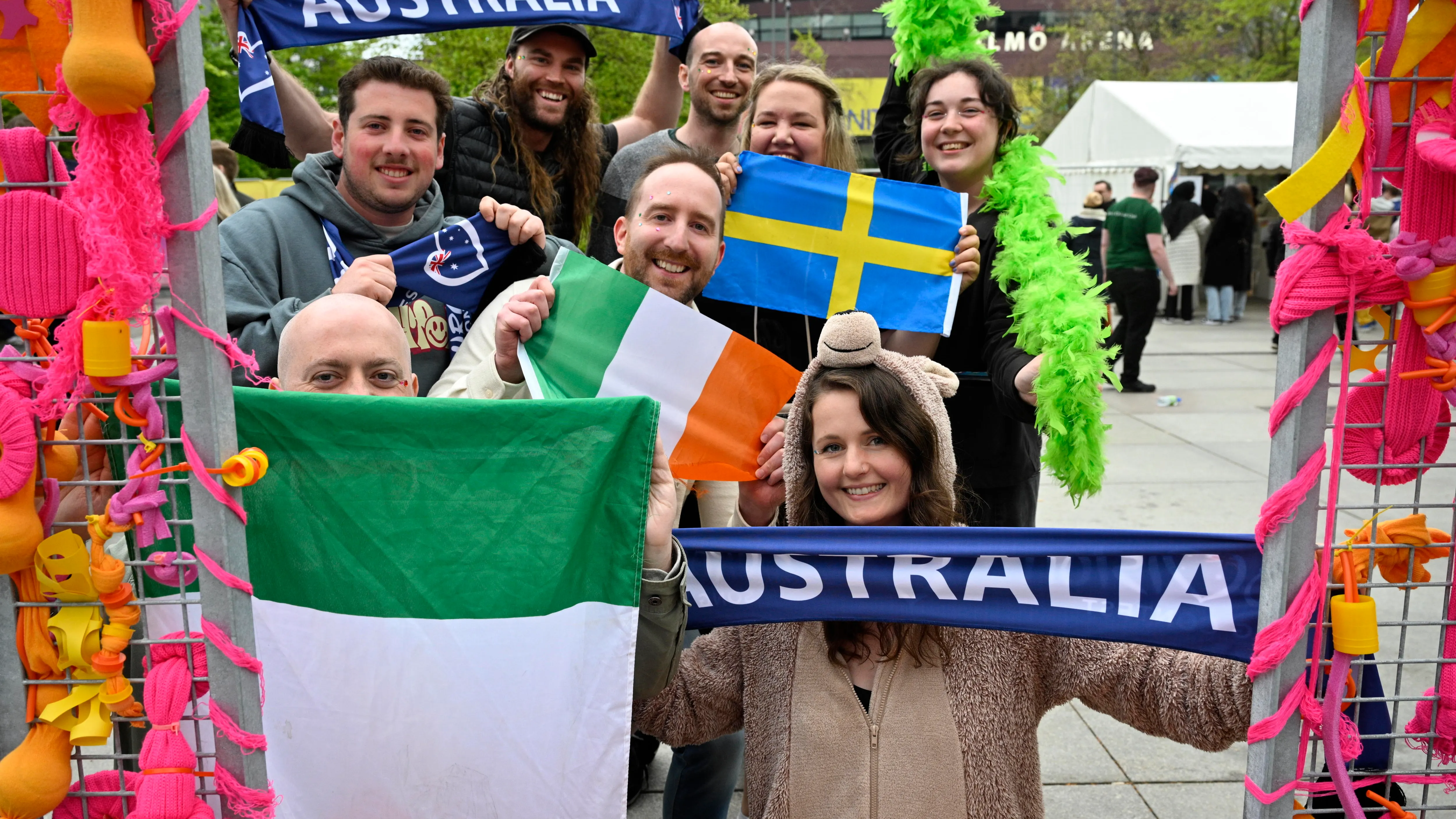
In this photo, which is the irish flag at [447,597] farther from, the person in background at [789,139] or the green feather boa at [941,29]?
the green feather boa at [941,29]

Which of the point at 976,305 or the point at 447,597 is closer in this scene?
the point at 447,597

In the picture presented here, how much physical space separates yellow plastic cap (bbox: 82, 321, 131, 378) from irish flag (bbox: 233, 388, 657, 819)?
35 centimetres

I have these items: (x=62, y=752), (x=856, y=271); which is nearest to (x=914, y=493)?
(x=856, y=271)

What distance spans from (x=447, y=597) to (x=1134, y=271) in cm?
911

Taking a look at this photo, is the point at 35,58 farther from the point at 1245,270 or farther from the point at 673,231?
the point at 1245,270

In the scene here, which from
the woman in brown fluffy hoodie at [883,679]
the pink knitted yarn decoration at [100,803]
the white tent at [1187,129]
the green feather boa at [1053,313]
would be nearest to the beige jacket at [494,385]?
the woman in brown fluffy hoodie at [883,679]

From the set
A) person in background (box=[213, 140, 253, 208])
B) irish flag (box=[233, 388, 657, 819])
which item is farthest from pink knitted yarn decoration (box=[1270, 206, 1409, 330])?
person in background (box=[213, 140, 253, 208])

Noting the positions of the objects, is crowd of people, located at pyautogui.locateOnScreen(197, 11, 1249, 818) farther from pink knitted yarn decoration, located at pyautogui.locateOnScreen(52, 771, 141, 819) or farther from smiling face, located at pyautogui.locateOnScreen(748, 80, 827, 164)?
pink knitted yarn decoration, located at pyautogui.locateOnScreen(52, 771, 141, 819)

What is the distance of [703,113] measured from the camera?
142 inches

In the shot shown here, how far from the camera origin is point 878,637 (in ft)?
6.48

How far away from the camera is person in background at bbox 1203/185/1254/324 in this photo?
46.0 ft

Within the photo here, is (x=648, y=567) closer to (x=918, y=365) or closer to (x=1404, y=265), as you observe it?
(x=918, y=365)

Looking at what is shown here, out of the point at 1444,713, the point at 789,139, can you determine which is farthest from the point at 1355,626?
the point at 789,139

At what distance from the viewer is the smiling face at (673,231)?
2.52 meters
